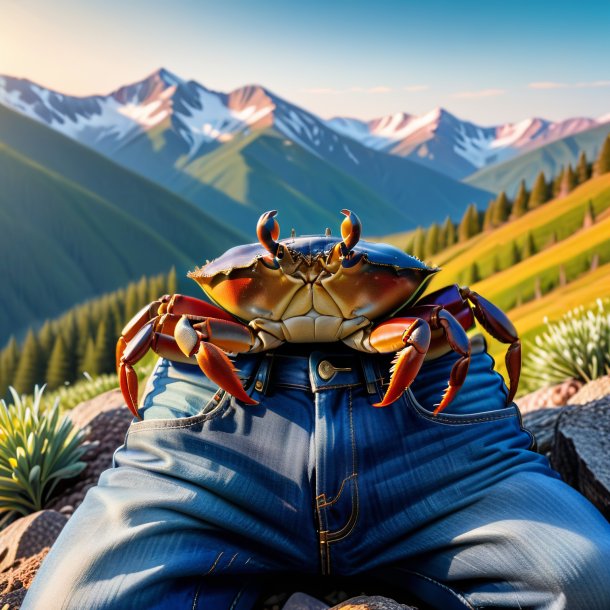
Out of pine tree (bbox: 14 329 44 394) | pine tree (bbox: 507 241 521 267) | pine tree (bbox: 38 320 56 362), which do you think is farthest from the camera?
pine tree (bbox: 38 320 56 362)

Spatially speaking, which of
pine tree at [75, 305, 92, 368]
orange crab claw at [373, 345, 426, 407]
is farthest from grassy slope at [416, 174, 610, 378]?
pine tree at [75, 305, 92, 368]

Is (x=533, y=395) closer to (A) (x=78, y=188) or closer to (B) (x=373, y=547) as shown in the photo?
(B) (x=373, y=547)

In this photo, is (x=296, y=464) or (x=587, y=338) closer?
(x=296, y=464)

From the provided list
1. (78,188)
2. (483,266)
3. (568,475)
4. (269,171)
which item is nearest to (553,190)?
(483,266)

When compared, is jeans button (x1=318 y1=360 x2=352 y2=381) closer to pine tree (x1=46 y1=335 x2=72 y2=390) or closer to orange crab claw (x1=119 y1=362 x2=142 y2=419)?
orange crab claw (x1=119 y1=362 x2=142 y2=419)

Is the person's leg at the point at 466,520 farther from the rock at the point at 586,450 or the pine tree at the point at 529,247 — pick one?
the pine tree at the point at 529,247

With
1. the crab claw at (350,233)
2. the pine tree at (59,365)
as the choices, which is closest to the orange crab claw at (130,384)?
the crab claw at (350,233)

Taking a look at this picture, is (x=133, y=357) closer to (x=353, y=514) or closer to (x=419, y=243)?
(x=353, y=514)
